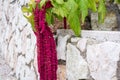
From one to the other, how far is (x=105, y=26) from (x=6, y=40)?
192 centimetres

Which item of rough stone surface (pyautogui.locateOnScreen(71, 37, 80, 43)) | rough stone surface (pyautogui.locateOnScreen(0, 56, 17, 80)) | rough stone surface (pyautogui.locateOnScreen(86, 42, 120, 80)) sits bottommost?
rough stone surface (pyautogui.locateOnScreen(0, 56, 17, 80))

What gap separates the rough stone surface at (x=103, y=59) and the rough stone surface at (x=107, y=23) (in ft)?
2.10

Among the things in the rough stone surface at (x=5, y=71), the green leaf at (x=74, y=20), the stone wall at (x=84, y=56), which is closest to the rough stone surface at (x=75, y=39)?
the stone wall at (x=84, y=56)

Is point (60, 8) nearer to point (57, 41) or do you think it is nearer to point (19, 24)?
point (57, 41)

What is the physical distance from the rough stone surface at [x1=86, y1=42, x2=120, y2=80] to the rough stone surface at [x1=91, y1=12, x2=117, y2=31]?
2.10 feet

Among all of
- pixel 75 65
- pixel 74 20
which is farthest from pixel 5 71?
pixel 74 20

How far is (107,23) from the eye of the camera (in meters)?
3.03

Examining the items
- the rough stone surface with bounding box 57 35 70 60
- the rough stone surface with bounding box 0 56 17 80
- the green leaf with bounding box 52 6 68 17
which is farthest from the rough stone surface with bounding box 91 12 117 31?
the rough stone surface with bounding box 0 56 17 80

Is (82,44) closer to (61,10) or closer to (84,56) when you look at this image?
(84,56)

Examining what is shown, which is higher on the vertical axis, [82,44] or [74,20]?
[74,20]

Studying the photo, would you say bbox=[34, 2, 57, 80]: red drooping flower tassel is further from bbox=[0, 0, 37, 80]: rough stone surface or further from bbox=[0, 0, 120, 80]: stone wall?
bbox=[0, 0, 37, 80]: rough stone surface

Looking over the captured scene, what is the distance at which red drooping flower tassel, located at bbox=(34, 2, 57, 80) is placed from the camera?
2.26m

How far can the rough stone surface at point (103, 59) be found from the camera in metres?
2.24

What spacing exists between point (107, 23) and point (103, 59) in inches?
31.6
